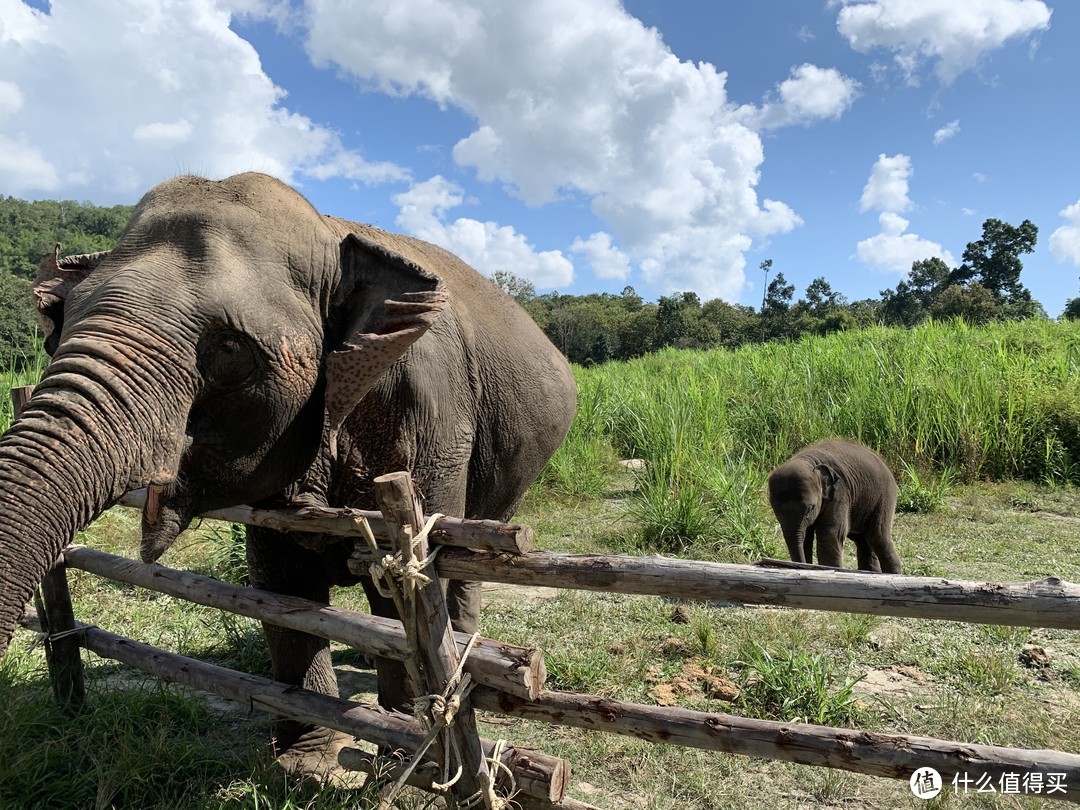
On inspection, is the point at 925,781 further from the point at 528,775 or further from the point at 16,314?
the point at 16,314

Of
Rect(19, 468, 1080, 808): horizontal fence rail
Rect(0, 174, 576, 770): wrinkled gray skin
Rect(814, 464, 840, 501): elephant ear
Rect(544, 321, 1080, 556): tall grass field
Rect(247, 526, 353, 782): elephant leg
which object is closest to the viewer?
Rect(0, 174, 576, 770): wrinkled gray skin

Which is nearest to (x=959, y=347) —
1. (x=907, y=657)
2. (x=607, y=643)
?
(x=907, y=657)

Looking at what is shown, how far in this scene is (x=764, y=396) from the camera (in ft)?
38.0

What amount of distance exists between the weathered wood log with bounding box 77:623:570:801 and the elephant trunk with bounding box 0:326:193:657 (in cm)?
130

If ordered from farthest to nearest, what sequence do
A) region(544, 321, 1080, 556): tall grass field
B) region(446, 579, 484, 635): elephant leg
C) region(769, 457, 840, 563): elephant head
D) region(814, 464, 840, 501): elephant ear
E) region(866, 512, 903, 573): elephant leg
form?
region(544, 321, 1080, 556): tall grass field < region(866, 512, 903, 573): elephant leg < region(814, 464, 840, 501): elephant ear < region(769, 457, 840, 563): elephant head < region(446, 579, 484, 635): elephant leg

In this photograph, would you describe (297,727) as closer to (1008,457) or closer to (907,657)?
(907,657)

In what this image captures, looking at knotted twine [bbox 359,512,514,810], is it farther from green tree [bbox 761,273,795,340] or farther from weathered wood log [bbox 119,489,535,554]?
green tree [bbox 761,273,795,340]

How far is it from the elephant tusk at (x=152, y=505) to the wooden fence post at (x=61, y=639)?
6.19ft

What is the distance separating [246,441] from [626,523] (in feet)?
20.3

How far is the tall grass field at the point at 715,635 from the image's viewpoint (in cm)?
317

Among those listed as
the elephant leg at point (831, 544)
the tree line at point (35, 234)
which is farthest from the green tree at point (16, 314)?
the elephant leg at point (831, 544)

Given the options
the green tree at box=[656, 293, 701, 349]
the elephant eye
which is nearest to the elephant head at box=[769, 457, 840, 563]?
the elephant eye

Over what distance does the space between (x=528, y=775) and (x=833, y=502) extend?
442cm

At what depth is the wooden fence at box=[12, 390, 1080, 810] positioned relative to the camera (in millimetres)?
2082
